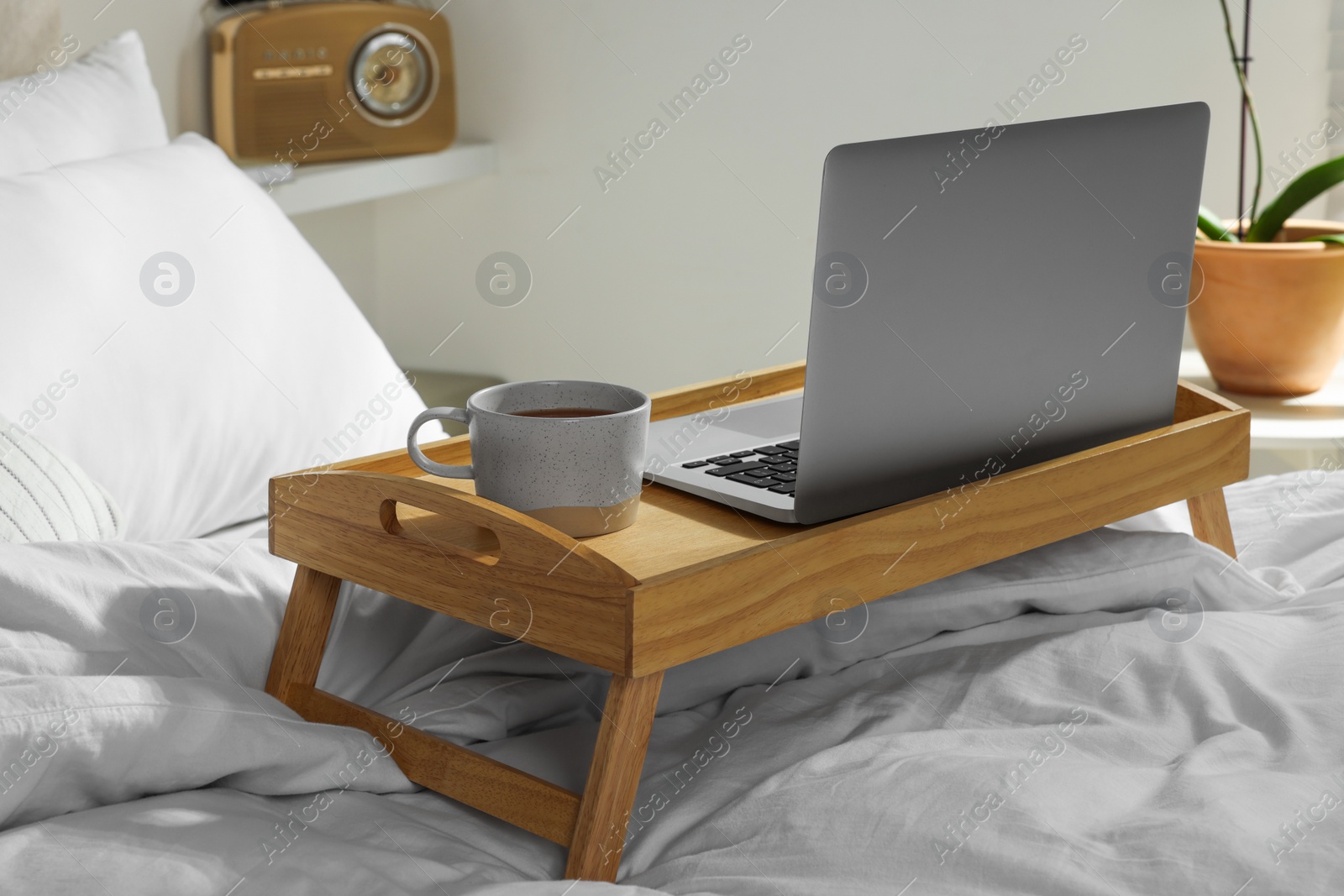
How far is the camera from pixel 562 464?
73 cm

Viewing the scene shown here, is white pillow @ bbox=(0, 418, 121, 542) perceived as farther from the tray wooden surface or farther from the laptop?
the laptop

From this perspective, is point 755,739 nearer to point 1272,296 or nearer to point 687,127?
point 1272,296

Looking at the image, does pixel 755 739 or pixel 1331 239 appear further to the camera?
pixel 1331 239

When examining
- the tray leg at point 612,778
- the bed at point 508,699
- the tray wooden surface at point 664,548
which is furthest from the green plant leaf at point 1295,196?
the tray leg at point 612,778

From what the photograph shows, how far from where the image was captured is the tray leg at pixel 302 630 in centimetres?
80

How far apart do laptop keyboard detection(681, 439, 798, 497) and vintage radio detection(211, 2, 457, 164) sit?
1441 mm

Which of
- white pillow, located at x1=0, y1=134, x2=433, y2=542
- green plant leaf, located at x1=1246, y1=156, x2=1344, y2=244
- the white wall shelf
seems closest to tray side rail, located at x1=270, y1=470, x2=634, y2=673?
white pillow, located at x1=0, y1=134, x2=433, y2=542

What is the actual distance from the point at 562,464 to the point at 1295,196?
143cm

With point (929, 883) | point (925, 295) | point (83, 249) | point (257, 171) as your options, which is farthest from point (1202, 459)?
point (257, 171)

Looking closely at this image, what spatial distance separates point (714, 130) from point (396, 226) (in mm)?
711

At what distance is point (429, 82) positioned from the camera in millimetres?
2322

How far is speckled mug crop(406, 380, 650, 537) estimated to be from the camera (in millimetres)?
732

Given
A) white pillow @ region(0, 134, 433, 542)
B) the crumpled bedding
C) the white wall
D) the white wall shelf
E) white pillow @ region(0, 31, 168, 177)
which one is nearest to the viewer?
the crumpled bedding

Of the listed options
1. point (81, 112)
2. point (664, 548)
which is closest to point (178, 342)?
point (81, 112)
